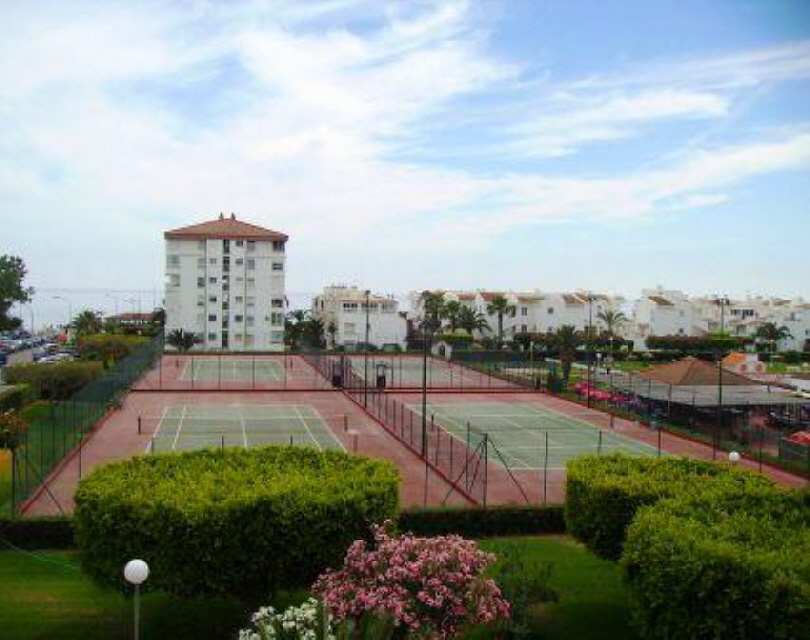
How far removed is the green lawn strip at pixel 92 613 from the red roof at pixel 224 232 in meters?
Result: 85.7

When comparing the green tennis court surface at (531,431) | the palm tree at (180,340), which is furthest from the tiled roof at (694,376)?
the palm tree at (180,340)

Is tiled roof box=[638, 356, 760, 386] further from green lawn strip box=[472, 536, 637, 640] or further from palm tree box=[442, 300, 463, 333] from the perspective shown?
palm tree box=[442, 300, 463, 333]

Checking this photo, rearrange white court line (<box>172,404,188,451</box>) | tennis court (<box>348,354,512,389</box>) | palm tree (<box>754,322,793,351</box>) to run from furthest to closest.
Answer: palm tree (<box>754,322,793,351</box>), tennis court (<box>348,354,512,389</box>), white court line (<box>172,404,188,451</box>)

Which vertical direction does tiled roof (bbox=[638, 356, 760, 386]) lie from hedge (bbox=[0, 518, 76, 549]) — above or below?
above

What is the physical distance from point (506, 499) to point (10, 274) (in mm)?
83026

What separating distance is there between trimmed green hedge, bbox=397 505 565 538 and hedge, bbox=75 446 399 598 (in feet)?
28.4

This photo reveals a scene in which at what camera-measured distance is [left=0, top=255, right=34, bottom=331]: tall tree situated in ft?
317

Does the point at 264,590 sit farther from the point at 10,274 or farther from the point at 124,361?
the point at 10,274

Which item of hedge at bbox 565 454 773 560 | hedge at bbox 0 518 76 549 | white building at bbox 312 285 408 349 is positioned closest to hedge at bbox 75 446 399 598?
hedge at bbox 565 454 773 560

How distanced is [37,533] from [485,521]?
12181 mm

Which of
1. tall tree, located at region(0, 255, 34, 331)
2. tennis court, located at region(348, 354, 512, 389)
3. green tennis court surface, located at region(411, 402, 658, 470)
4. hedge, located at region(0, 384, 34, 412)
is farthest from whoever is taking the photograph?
tall tree, located at region(0, 255, 34, 331)

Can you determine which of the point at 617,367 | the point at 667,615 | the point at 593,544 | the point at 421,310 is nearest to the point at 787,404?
the point at 593,544

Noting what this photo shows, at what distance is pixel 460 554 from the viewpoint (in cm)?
1332

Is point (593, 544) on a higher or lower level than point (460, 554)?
lower
